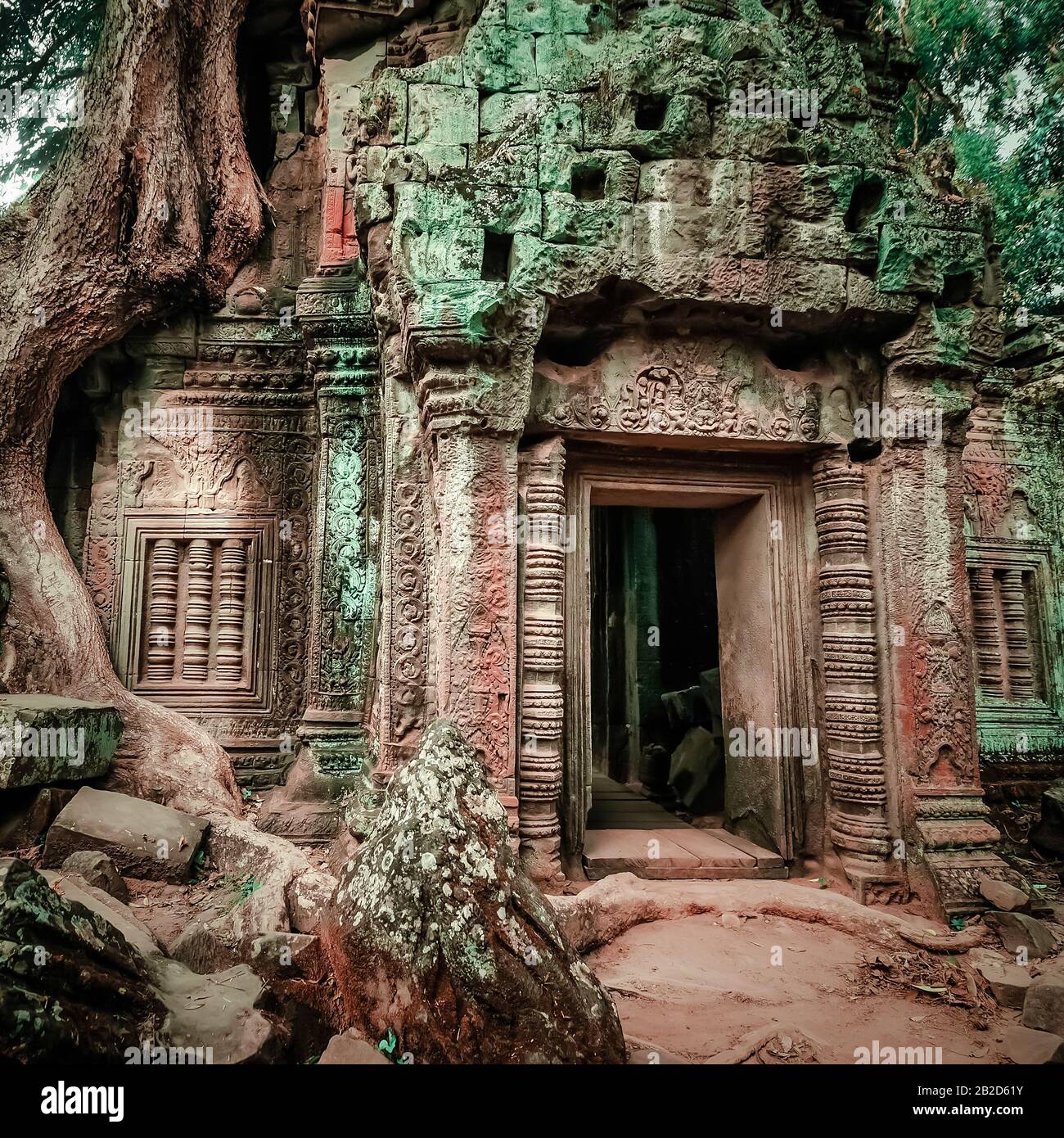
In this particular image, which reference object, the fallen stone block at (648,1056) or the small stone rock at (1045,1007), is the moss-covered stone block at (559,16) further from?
the small stone rock at (1045,1007)

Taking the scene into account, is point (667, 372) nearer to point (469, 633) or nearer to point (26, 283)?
point (469, 633)

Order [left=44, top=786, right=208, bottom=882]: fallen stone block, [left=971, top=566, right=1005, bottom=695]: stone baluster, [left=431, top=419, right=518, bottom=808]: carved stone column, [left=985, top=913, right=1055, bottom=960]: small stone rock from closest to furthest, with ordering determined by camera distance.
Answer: [left=985, top=913, right=1055, bottom=960]: small stone rock
[left=431, top=419, right=518, bottom=808]: carved stone column
[left=44, top=786, right=208, bottom=882]: fallen stone block
[left=971, top=566, right=1005, bottom=695]: stone baluster

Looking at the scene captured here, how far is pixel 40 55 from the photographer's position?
6.37 m

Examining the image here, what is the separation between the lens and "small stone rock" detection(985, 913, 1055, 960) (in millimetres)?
3182

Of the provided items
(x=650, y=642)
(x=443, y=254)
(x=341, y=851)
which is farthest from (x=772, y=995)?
(x=650, y=642)

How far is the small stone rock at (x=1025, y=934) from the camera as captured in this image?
10.4 ft

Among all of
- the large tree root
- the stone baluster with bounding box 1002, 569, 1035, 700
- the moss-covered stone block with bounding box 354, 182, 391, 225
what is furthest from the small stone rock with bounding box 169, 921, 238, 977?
the stone baluster with bounding box 1002, 569, 1035, 700

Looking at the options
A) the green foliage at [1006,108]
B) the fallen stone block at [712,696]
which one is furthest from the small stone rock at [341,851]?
the green foliage at [1006,108]

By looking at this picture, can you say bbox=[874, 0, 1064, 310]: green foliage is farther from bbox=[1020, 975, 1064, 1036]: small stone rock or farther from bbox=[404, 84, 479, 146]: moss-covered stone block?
bbox=[1020, 975, 1064, 1036]: small stone rock

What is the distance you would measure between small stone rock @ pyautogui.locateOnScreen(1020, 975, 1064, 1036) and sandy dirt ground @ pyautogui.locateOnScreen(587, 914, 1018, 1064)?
0.11 m

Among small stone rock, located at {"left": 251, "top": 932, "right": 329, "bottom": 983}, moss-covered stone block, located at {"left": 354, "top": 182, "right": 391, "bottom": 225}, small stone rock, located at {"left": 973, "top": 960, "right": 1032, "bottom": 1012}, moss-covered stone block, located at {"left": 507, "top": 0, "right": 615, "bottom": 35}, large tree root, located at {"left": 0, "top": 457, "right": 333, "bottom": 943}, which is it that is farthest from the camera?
large tree root, located at {"left": 0, "top": 457, "right": 333, "bottom": 943}

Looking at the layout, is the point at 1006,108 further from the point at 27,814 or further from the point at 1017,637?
the point at 27,814

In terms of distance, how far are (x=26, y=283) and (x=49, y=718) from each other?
3.54 meters

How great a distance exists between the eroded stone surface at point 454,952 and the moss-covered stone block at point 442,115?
3397 millimetres
